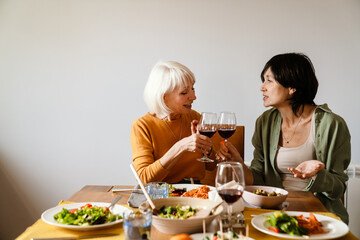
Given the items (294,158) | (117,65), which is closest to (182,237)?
(294,158)

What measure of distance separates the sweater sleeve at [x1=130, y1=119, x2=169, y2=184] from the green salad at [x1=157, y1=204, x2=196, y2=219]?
623mm

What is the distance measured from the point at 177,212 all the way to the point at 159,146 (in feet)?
3.04

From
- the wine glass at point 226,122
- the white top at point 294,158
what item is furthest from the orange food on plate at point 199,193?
the white top at point 294,158

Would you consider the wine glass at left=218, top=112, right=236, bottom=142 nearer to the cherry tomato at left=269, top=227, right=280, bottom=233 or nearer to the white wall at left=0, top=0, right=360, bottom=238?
the cherry tomato at left=269, top=227, right=280, bottom=233

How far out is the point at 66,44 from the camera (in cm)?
309

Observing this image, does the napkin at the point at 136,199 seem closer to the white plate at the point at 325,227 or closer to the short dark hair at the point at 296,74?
the white plate at the point at 325,227

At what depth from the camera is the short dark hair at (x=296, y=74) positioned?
2.19 m

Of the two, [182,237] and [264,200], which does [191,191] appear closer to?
[264,200]

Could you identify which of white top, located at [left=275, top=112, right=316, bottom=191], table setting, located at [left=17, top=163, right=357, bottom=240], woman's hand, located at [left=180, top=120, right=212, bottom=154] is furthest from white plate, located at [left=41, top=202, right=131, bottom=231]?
white top, located at [left=275, top=112, right=316, bottom=191]

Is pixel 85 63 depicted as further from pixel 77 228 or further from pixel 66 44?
pixel 77 228

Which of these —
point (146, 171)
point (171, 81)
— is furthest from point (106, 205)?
point (171, 81)

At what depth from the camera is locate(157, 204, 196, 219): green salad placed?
1143mm

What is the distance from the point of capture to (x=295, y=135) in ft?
7.34

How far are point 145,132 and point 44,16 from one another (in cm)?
166
